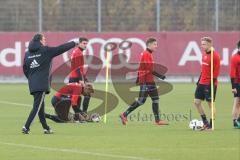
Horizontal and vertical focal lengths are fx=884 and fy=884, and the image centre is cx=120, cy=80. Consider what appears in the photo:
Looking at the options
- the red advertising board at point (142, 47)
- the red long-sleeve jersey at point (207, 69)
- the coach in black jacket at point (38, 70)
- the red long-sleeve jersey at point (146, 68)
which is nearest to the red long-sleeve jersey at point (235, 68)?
the red long-sleeve jersey at point (207, 69)

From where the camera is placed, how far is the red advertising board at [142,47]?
130ft

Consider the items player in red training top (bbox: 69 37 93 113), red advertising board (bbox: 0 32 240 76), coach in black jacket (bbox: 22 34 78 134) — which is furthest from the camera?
red advertising board (bbox: 0 32 240 76)

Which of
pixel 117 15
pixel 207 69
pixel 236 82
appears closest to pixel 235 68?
pixel 236 82

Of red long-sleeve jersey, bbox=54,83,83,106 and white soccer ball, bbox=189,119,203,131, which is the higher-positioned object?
red long-sleeve jersey, bbox=54,83,83,106

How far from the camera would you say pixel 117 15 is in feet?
138

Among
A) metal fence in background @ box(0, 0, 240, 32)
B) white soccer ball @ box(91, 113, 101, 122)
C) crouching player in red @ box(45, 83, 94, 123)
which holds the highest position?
metal fence in background @ box(0, 0, 240, 32)

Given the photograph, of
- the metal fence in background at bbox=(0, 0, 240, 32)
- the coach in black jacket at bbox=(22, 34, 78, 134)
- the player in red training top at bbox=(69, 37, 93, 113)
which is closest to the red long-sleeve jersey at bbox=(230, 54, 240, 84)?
the player in red training top at bbox=(69, 37, 93, 113)

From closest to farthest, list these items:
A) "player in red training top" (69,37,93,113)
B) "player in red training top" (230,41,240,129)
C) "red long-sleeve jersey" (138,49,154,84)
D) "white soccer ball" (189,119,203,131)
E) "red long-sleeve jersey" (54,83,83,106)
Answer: "white soccer ball" (189,119,203,131) → "player in red training top" (230,41,240,129) → "red long-sleeve jersey" (138,49,154,84) → "player in red training top" (69,37,93,113) → "red long-sleeve jersey" (54,83,83,106)

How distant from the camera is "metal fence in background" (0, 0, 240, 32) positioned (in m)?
41.6

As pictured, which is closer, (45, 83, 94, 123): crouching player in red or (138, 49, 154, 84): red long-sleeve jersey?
(138, 49, 154, 84): red long-sleeve jersey

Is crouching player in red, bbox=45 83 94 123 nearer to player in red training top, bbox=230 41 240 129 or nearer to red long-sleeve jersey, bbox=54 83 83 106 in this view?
red long-sleeve jersey, bbox=54 83 83 106

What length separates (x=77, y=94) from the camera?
74.8 ft

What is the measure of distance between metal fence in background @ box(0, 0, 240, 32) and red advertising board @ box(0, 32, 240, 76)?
1.44 m

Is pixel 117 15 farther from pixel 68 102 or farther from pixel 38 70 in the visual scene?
pixel 38 70
